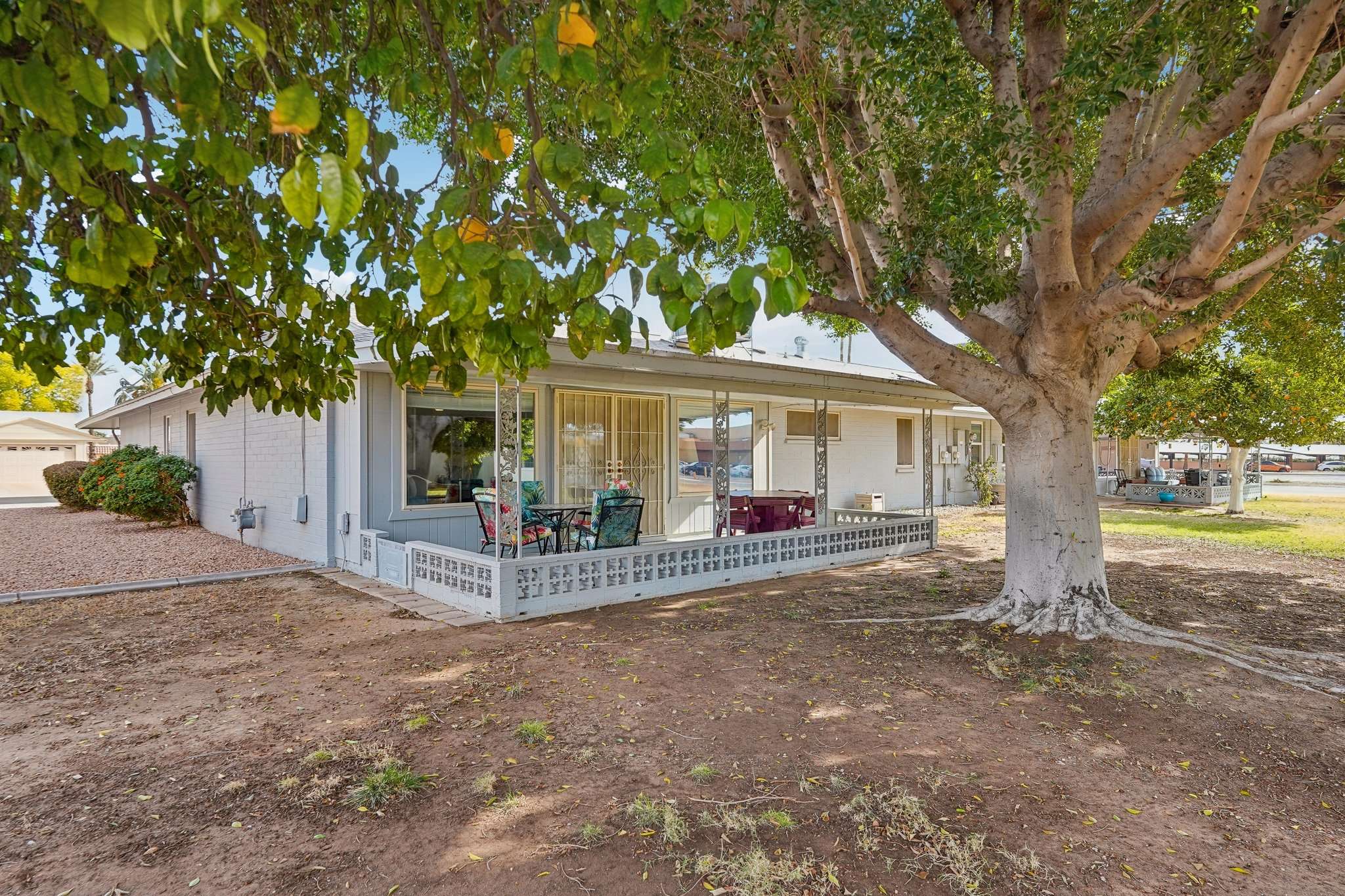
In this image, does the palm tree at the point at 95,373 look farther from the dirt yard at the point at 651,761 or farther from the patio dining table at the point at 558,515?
the dirt yard at the point at 651,761

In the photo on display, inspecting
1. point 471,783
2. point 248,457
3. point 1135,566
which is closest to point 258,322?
point 471,783

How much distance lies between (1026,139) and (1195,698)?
398 cm

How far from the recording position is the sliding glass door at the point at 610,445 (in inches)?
428

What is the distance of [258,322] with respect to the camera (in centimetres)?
346

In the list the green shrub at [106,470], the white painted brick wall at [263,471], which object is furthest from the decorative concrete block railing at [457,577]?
the green shrub at [106,470]

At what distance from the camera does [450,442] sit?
968 cm

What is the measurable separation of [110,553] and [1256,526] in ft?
73.6

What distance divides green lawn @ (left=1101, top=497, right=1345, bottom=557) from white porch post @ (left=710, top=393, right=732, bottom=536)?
31.9 ft

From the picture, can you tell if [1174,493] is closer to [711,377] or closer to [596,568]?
[711,377]

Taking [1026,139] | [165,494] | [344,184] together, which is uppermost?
[1026,139]

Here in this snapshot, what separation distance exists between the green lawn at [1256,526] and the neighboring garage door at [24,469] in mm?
35610

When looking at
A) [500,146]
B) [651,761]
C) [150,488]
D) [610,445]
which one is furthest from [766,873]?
[150,488]

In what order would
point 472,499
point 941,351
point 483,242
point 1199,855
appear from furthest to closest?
point 472,499 → point 941,351 → point 1199,855 → point 483,242

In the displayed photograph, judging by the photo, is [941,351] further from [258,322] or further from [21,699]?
[21,699]
